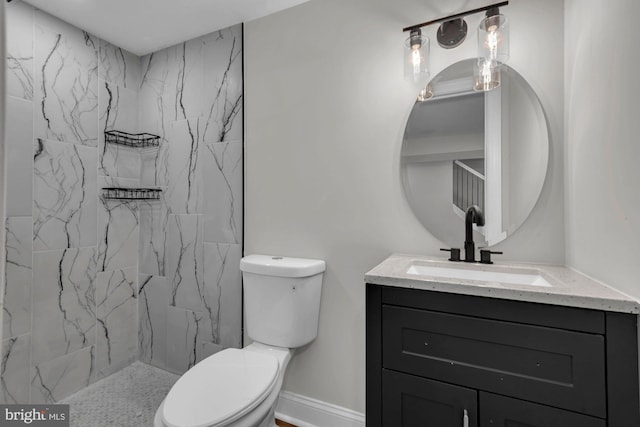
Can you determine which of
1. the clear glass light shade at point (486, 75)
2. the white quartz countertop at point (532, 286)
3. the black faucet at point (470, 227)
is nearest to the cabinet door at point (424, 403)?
the white quartz countertop at point (532, 286)

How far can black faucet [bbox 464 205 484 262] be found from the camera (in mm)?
1442

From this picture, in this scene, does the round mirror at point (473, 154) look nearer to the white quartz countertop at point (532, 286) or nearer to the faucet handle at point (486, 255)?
the faucet handle at point (486, 255)

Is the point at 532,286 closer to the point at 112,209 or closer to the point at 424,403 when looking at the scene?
the point at 424,403

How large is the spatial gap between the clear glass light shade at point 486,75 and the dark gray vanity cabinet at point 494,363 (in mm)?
936

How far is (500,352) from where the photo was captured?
104 centimetres

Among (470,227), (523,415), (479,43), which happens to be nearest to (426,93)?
(479,43)

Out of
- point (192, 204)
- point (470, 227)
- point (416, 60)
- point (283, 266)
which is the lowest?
point (283, 266)

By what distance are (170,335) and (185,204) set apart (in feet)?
2.88

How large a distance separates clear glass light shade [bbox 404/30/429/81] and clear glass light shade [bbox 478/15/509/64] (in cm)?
22

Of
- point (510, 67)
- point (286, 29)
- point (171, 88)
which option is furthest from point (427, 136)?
point (171, 88)

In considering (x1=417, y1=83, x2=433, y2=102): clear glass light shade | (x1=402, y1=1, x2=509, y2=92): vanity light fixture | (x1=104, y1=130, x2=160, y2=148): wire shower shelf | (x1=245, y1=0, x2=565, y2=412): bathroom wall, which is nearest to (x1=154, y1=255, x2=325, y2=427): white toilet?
(x1=245, y1=0, x2=565, y2=412): bathroom wall

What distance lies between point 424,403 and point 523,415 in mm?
287

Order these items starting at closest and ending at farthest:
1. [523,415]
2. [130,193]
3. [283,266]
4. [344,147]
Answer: [523,415] → [283,266] → [344,147] → [130,193]

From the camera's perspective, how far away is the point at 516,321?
40.1 inches
